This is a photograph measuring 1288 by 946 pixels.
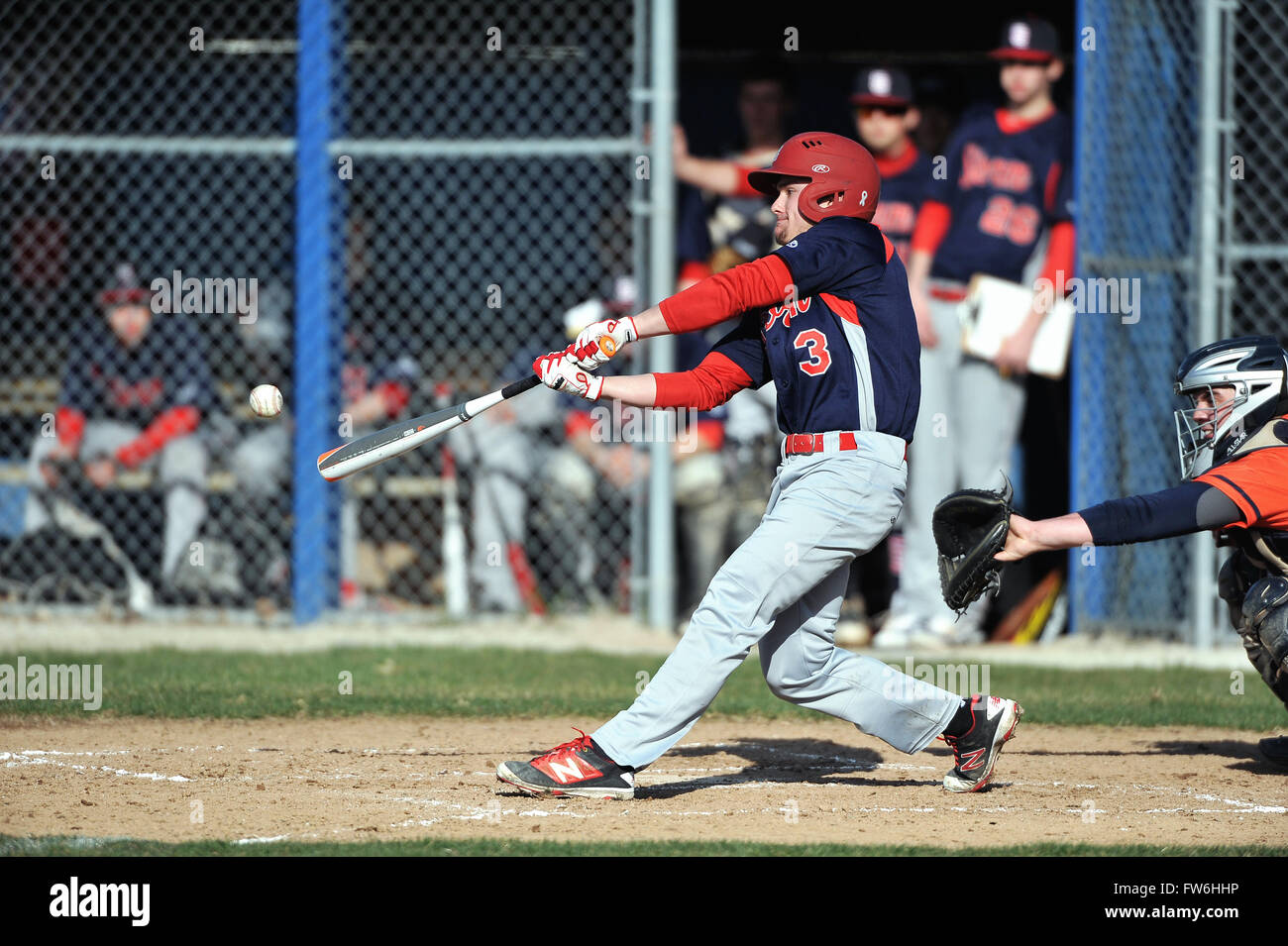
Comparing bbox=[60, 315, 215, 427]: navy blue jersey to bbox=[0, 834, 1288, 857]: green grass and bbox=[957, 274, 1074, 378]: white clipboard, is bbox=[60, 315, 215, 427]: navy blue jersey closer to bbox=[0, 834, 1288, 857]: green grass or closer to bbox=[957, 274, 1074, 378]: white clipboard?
bbox=[957, 274, 1074, 378]: white clipboard

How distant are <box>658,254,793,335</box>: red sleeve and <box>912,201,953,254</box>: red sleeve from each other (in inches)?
157

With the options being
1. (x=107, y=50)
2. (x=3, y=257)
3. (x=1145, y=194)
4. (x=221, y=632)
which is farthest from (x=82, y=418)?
(x=1145, y=194)

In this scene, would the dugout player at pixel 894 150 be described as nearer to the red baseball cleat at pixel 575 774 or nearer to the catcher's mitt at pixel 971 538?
the catcher's mitt at pixel 971 538

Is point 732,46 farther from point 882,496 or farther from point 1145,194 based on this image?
point 882,496

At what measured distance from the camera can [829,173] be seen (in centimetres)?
445

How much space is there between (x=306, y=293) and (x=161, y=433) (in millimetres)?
1193

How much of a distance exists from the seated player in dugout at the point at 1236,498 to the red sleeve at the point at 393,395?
4904 mm

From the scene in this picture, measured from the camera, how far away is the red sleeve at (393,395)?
8.79 m

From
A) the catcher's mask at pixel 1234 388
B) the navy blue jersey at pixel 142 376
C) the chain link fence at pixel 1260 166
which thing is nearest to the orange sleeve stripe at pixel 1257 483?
the catcher's mask at pixel 1234 388

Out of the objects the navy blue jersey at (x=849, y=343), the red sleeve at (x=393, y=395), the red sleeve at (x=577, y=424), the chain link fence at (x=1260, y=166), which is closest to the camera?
the navy blue jersey at (x=849, y=343)

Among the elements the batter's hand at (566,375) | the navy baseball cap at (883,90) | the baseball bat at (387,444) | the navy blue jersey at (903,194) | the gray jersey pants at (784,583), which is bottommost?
the gray jersey pants at (784,583)

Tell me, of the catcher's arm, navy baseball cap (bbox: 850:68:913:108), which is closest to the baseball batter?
the catcher's arm

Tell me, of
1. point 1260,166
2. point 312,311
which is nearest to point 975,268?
point 1260,166

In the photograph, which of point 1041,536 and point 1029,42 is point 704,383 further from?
point 1029,42
